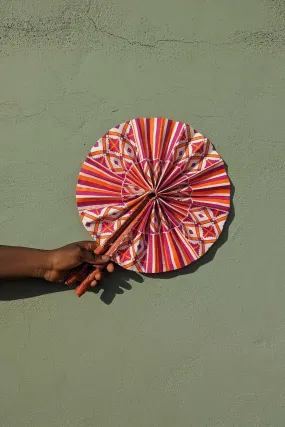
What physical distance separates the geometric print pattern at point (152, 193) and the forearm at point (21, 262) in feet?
0.78

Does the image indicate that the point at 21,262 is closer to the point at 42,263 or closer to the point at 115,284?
the point at 42,263

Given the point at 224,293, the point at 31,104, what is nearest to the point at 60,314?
the point at 224,293

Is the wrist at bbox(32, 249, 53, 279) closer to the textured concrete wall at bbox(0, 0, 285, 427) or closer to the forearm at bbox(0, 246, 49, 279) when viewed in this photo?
the forearm at bbox(0, 246, 49, 279)

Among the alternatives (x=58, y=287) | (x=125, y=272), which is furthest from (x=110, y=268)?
(x=58, y=287)

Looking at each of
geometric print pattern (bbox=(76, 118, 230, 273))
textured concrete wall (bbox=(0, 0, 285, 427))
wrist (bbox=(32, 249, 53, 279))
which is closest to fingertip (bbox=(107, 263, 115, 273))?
geometric print pattern (bbox=(76, 118, 230, 273))

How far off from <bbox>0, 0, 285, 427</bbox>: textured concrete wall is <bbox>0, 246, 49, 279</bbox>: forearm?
111mm

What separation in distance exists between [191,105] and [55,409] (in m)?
1.46

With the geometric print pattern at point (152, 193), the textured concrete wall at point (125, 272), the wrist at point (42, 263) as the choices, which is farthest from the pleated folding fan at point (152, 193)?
the wrist at point (42, 263)

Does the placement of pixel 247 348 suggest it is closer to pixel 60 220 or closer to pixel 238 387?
pixel 238 387

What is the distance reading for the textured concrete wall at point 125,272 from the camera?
7.34ft

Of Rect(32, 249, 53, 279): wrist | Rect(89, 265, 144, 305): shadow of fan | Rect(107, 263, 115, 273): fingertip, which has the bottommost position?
Rect(89, 265, 144, 305): shadow of fan

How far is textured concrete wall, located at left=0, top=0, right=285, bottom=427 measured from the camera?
7.34 feet

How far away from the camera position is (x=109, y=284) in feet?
7.50

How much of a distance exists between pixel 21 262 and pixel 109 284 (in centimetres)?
40
